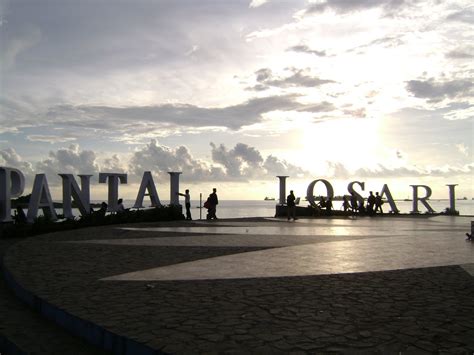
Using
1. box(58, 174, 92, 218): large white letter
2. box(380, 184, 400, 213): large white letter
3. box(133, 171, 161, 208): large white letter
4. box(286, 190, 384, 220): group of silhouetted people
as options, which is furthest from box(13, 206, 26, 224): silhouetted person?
box(380, 184, 400, 213): large white letter

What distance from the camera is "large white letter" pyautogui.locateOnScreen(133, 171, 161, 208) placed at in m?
21.7

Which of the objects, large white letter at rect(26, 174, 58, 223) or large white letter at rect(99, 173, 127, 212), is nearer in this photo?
large white letter at rect(26, 174, 58, 223)

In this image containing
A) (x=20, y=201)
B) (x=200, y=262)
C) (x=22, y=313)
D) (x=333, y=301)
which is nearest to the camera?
(x=333, y=301)

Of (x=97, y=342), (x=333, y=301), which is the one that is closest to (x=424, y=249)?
(x=333, y=301)

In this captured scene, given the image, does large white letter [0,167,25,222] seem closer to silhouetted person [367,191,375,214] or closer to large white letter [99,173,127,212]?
large white letter [99,173,127,212]

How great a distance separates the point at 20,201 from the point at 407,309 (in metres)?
18.9

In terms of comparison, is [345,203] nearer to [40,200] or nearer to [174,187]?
[174,187]

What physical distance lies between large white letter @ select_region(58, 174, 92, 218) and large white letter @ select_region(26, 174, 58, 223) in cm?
61

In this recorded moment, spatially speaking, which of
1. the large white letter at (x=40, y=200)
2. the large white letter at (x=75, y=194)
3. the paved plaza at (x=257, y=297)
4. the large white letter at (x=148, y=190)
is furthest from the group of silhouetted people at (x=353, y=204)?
the paved plaza at (x=257, y=297)

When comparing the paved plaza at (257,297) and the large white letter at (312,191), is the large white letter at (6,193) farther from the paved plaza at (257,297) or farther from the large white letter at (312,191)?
the large white letter at (312,191)

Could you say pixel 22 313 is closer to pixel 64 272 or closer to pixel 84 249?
pixel 64 272

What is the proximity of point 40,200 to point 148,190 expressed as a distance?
5.45 m

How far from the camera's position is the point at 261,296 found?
5.88 m

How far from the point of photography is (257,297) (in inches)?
229
